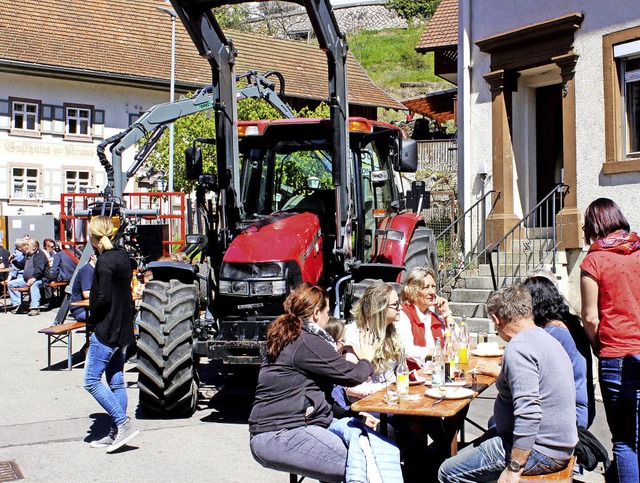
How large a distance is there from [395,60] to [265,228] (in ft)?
175

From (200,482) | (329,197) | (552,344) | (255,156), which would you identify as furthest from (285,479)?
(255,156)

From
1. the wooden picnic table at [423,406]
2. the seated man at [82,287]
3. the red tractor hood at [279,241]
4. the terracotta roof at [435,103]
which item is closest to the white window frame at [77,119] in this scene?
the terracotta roof at [435,103]

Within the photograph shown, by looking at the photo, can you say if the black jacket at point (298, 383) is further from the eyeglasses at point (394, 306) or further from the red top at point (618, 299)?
the red top at point (618, 299)

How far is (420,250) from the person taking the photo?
1029 centimetres

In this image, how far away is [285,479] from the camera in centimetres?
668

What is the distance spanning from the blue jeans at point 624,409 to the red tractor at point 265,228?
3.37m

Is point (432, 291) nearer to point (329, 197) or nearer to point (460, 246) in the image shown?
point (329, 197)

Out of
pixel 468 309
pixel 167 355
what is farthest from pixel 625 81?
pixel 167 355

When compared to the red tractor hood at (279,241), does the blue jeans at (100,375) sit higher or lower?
lower

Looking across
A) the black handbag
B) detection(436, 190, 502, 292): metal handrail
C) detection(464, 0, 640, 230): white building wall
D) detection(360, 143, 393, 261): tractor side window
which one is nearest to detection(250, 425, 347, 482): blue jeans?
the black handbag

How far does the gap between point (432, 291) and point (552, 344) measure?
2.66 meters

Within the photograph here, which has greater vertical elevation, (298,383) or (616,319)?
(616,319)

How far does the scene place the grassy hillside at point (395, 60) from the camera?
176 ft

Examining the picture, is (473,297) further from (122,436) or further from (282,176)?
(122,436)
